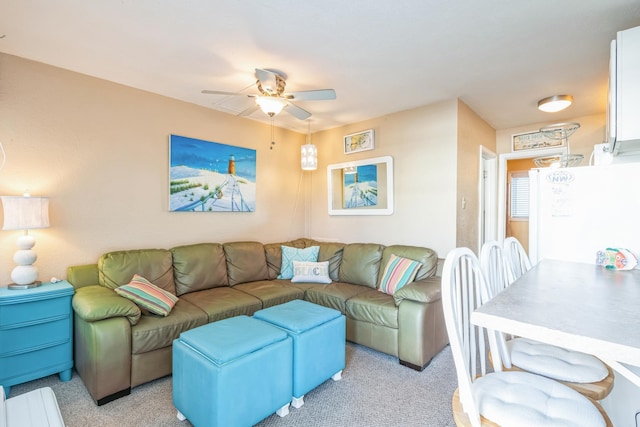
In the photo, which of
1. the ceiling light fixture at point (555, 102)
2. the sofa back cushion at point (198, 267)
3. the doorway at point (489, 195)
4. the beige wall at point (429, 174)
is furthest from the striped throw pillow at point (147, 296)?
the ceiling light fixture at point (555, 102)

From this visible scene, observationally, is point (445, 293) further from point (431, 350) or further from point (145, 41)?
point (145, 41)

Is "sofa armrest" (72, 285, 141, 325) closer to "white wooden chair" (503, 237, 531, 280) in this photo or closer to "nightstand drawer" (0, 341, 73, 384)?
"nightstand drawer" (0, 341, 73, 384)

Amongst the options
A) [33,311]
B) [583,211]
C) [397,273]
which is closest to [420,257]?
[397,273]

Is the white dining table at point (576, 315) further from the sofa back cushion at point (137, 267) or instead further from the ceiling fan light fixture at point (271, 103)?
the sofa back cushion at point (137, 267)

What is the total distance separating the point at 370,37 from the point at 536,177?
1.55 m

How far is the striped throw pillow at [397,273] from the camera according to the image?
2896 mm

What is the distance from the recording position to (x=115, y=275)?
2.55 metres

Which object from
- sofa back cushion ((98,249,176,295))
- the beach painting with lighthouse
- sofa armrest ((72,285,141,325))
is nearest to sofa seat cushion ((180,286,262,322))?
sofa back cushion ((98,249,176,295))

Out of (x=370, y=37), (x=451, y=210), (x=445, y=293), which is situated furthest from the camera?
(x=451, y=210)

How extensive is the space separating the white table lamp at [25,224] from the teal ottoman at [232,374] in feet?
4.45

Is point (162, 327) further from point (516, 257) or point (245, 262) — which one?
point (516, 257)

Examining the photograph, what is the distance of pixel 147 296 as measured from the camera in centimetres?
234

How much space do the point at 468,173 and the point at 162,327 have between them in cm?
336

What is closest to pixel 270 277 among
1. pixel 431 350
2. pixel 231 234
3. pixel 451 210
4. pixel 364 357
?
pixel 231 234
